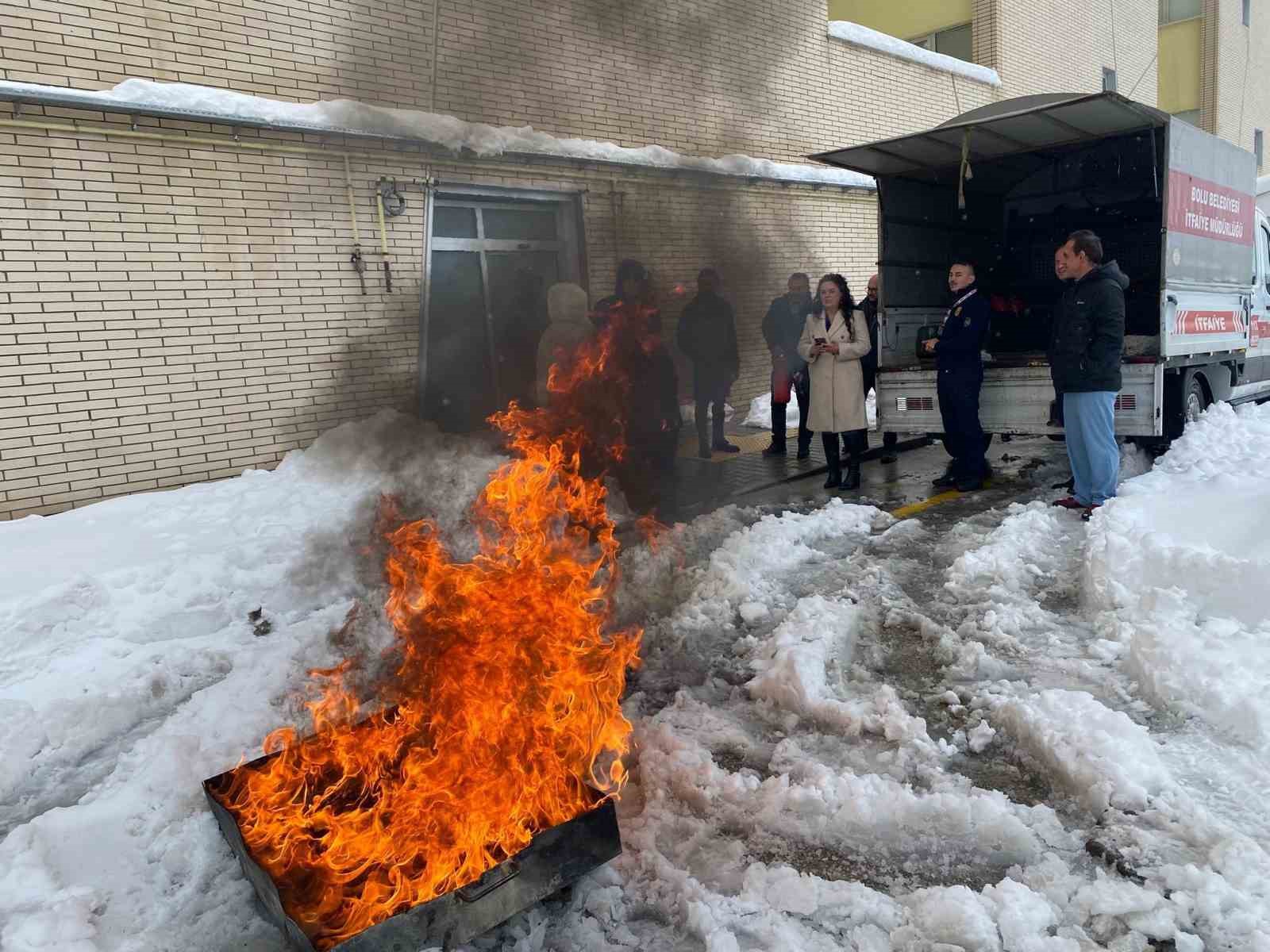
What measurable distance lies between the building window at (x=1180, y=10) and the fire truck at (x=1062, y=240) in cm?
1813

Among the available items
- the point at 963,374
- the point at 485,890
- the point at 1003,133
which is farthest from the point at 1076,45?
the point at 485,890

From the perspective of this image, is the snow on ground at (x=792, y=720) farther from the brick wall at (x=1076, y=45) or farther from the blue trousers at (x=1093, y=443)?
the brick wall at (x=1076, y=45)

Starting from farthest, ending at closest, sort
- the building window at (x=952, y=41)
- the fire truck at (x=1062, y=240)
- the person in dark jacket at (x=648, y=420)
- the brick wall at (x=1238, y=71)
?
the brick wall at (x=1238, y=71)
the building window at (x=952, y=41)
the person in dark jacket at (x=648, y=420)
the fire truck at (x=1062, y=240)

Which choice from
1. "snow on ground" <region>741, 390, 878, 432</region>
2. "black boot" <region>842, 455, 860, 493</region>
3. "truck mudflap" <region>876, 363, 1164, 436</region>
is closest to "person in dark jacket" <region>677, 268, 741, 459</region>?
"truck mudflap" <region>876, 363, 1164, 436</region>

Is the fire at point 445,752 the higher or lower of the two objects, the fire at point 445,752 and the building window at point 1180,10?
the lower

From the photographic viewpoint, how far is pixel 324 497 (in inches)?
266

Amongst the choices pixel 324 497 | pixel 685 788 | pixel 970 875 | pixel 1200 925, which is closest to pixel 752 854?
pixel 685 788

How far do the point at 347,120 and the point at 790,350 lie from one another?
4.98 m

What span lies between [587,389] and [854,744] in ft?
14.0

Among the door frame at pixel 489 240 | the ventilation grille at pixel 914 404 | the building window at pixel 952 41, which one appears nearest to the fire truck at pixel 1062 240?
the ventilation grille at pixel 914 404

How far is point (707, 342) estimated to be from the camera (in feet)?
29.3

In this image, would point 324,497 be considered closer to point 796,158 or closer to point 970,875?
point 970,875

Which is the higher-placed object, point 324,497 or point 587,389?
point 587,389

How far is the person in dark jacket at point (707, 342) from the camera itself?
29.3 feet
